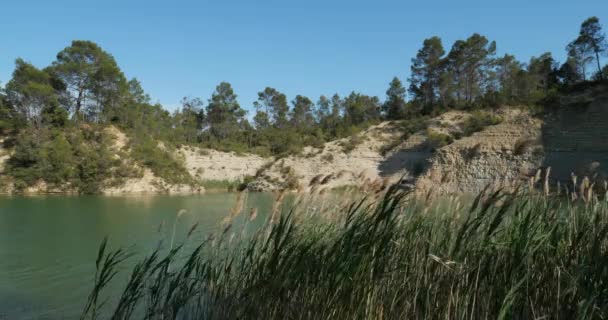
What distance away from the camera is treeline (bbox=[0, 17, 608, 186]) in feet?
119

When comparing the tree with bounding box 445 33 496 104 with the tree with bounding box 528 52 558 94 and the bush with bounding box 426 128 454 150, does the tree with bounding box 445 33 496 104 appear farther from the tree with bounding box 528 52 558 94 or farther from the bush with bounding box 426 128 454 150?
the bush with bounding box 426 128 454 150

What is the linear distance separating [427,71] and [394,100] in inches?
243

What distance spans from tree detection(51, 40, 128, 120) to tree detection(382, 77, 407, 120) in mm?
32403

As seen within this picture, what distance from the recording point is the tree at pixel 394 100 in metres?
52.9

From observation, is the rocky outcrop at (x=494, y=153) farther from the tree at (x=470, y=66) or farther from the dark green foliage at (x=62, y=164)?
the dark green foliage at (x=62, y=164)

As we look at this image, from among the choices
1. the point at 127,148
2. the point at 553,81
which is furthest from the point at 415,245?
the point at 553,81

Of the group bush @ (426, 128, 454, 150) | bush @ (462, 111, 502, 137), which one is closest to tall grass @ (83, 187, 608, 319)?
bush @ (426, 128, 454, 150)

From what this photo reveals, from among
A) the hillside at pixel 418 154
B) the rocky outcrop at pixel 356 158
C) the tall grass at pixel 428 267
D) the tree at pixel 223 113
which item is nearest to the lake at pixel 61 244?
the tall grass at pixel 428 267

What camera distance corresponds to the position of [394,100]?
55.3 m

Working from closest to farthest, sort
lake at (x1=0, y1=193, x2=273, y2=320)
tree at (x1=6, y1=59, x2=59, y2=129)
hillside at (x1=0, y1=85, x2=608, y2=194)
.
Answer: lake at (x1=0, y1=193, x2=273, y2=320)
hillside at (x1=0, y1=85, x2=608, y2=194)
tree at (x1=6, y1=59, x2=59, y2=129)

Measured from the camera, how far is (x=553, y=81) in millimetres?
44219

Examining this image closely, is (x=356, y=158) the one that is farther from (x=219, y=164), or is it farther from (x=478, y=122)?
(x=219, y=164)

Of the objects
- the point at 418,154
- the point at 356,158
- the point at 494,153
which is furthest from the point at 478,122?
the point at 356,158

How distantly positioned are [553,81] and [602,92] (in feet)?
56.7
